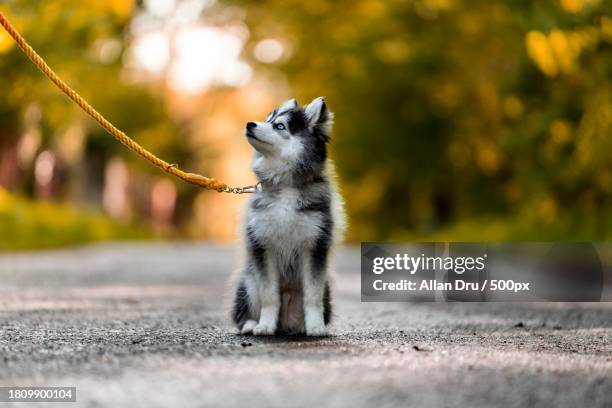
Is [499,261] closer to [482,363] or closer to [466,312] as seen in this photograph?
[466,312]

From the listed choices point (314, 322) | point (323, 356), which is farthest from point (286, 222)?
point (323, 356)

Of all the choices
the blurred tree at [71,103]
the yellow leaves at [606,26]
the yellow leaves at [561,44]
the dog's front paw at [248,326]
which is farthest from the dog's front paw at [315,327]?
the blurred tree at [71,103]

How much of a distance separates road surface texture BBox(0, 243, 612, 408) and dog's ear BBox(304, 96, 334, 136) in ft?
4.26

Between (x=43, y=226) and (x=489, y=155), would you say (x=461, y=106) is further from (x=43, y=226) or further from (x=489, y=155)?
(x=43, y=226)

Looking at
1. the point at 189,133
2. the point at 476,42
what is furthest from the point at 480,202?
the point at 189,133

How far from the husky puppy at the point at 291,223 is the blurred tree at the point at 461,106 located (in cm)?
577

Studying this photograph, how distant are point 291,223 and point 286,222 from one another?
3cm

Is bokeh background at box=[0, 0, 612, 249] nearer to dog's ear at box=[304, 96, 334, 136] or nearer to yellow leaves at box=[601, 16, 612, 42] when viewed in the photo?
yellow leaves at box=[601, 16, 612, 42]

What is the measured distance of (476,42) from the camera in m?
23.5

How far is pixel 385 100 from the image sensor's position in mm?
25766

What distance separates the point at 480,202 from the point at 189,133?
26.9 m

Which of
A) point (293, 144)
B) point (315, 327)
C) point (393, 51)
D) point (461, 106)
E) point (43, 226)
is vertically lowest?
point (315, 327)

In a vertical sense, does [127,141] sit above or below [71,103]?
below

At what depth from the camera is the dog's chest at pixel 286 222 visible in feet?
18.8
